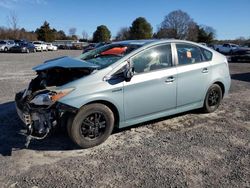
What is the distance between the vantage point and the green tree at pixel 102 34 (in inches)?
3334

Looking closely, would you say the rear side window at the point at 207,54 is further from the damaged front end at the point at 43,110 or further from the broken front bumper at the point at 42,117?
the broken front bumper at the point at 42,117

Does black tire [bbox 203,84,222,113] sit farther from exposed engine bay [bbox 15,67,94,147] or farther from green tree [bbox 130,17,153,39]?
green tree [bbox 130,17,153,39]

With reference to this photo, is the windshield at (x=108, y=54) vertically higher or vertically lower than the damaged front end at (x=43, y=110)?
higher

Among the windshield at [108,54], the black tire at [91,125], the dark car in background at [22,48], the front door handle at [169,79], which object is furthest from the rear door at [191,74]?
the dark car in background at [22,48]

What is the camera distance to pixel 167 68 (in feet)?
16.8

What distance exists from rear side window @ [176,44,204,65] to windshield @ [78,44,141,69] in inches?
36.6

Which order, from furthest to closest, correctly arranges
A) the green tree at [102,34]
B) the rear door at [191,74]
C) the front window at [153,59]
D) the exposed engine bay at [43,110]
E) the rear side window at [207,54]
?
the green tree at [102,34] < the rear side window at [207,54] < the rear door at [191,74] < the front window at [153,59] < the exposed engine bay at [43,110]

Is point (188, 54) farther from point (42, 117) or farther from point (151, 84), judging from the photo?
point (42, 117)

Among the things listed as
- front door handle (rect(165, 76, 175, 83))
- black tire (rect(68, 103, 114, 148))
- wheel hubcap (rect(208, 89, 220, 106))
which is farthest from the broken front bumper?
wheel hubcap (rect(208, 89, 220, 106))

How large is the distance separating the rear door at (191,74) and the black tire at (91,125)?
158 centimetres

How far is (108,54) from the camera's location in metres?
5.31

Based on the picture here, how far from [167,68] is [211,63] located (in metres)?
1.29

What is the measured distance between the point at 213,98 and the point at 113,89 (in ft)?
8.83

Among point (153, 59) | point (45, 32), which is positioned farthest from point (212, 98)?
point (45, 32)
